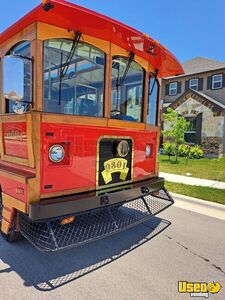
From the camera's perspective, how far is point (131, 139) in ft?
12.7

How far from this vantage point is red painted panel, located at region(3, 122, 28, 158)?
9.69ft

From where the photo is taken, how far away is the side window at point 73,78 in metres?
2.94

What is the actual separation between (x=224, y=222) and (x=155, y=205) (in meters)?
1.33

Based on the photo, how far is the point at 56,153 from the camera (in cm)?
294

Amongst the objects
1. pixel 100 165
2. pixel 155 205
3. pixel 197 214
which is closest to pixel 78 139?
pixel 100 165

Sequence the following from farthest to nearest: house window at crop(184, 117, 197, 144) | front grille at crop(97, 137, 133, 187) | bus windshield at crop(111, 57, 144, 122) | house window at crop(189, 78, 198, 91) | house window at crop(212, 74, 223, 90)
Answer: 1. house window at crop(189, 78, 198, 91)
2. house window at crop(212, 74, 223, 90)
3. house window at crop(184, 117, 197, 144)
4. bus windshield at crop(111, 57, 144, 122)
5. front grille at crop(97, 137, 133, 187)

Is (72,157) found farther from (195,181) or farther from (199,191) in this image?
(195,181)

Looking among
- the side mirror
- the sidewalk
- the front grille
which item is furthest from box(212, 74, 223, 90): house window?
the side mirror

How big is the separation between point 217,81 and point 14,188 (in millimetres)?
19881

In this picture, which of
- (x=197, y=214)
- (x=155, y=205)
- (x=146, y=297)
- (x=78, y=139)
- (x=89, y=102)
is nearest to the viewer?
(x=146, y=297)

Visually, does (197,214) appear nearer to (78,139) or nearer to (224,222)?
(224,222)

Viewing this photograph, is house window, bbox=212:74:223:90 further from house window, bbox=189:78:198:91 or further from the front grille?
the front grille

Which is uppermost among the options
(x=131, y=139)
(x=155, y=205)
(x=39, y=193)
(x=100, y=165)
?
(x=131, y=139)

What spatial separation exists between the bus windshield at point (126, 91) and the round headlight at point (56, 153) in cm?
102
